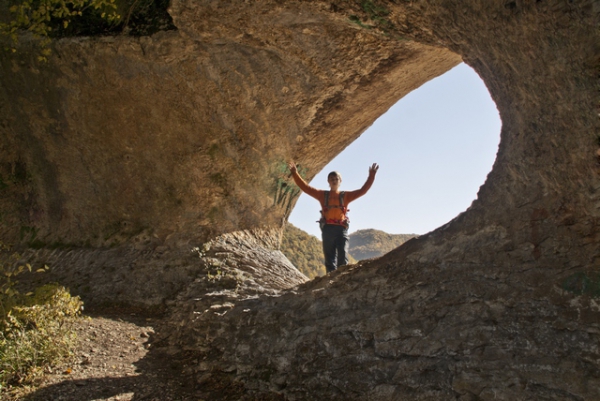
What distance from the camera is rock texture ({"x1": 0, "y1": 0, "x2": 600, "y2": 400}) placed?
2941 mm

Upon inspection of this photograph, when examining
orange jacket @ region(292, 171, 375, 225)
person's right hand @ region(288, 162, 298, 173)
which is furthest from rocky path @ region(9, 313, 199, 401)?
person's right hand @ region(288, 162, 298, 173)

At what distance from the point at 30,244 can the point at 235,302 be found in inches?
160

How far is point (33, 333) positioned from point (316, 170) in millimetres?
4807

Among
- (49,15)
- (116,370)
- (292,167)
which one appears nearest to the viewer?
(116,370)

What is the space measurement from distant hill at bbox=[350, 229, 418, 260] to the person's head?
22214 millimetres

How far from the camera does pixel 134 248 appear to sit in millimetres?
6102

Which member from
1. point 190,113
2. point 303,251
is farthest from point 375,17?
point 303,251

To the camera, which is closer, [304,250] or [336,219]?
[336,219]

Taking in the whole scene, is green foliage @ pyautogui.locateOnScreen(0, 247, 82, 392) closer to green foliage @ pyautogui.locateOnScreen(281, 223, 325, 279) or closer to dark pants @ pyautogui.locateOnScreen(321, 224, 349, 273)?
dark pants @ pyautogui.locateOnScreen(321, 224, 349, 273)

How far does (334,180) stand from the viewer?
6148 millimetres

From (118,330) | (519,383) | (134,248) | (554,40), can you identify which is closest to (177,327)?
(118,330)

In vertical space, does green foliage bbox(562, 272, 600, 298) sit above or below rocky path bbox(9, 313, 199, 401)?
above

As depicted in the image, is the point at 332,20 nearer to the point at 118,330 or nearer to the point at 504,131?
the point at 504,131

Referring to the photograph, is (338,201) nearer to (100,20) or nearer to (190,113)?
(190,113)
